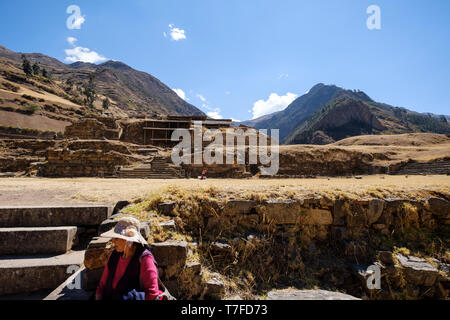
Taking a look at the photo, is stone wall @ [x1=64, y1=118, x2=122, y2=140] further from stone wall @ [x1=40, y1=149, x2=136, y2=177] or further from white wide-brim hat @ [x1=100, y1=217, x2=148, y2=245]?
white wide-brim hat @ [x1=100, y1=217, x2=148, y2=245]

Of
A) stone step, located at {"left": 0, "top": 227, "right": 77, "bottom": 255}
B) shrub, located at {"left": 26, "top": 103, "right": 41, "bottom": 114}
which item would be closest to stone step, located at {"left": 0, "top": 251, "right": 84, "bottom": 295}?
stone step, located at {"left": 0, "top": 227, "right": 77, "bottom": 255}

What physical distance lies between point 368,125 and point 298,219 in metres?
111

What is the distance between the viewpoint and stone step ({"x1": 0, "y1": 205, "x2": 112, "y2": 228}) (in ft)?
13.3

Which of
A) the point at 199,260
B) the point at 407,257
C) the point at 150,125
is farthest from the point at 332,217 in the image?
the point at 150,125

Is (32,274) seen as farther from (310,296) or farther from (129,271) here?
(310,296)

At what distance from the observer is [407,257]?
183 inches

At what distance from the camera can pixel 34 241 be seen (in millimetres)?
3506

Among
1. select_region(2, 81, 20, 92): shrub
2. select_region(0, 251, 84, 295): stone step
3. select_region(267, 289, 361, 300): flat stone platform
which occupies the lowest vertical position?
select_region(267, 289, 361, 300): flat stone platform

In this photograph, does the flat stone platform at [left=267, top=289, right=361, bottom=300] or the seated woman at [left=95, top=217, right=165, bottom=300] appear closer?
the seated woman at [left=95, top=217, right=165, bottom=300]

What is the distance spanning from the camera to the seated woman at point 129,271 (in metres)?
2.35

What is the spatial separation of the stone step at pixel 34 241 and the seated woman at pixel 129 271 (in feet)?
5.61

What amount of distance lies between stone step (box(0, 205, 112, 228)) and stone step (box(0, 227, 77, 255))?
610mm

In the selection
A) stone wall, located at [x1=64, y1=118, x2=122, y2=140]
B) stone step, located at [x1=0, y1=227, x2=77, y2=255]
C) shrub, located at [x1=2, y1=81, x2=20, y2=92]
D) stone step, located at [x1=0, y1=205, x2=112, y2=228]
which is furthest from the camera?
shrub, located at [x1=2, y1=81, x2=20, y2=92]
